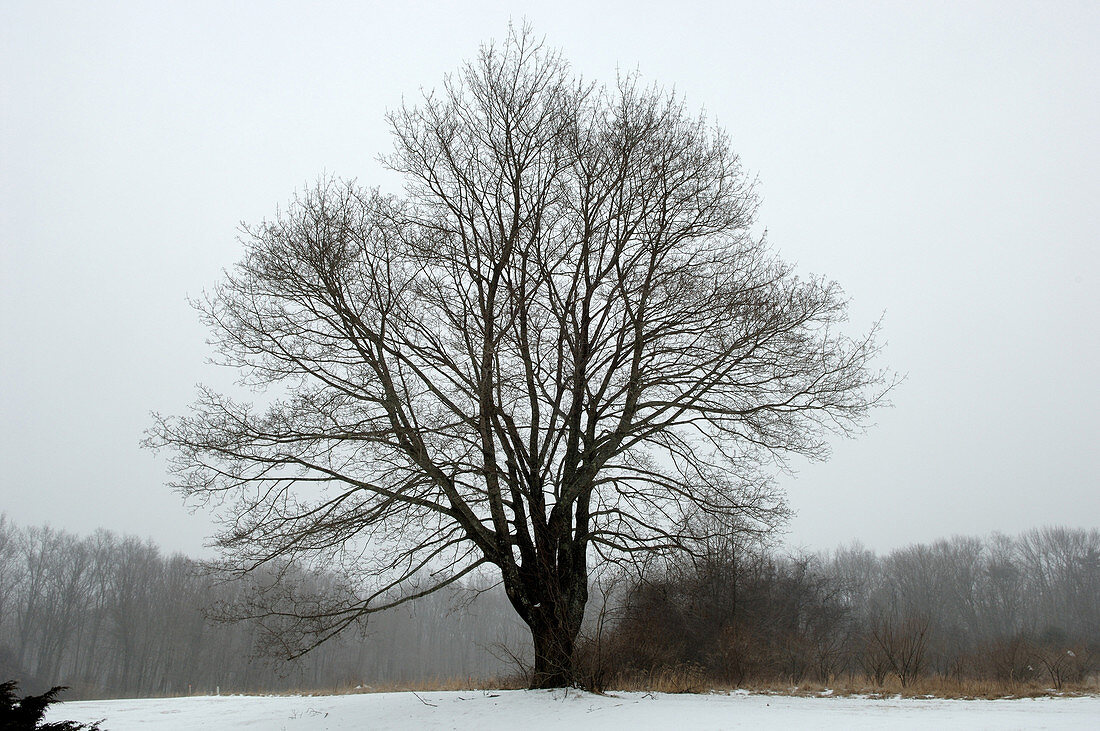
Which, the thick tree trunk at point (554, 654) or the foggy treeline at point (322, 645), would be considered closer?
the thick tree trunk at point (554, 654)

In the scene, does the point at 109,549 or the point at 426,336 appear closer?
the point at 426,336

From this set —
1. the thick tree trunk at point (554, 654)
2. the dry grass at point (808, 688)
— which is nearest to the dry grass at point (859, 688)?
the dry grass at point (808, 688)

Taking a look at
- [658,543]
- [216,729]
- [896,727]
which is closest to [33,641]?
[216,729]

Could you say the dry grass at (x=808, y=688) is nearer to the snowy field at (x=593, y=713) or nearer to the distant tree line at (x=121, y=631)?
the snowy field at (x=593, y=713)

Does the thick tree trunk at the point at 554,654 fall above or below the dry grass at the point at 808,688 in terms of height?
above

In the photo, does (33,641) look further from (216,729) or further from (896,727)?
(896,727)

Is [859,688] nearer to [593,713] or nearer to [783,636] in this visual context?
[593,713]

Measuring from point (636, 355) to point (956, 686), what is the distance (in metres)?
9.07

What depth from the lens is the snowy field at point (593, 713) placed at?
6199 millimetres

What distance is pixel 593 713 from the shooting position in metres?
7.64

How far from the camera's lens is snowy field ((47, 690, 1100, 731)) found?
20.3 ft

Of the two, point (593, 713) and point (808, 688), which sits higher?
point (593, 713)

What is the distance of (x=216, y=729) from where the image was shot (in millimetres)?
9445

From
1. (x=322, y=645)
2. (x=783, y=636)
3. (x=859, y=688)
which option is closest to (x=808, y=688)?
(x=859, y=688)
